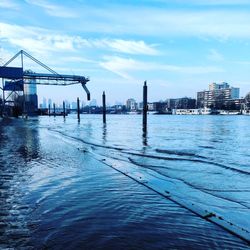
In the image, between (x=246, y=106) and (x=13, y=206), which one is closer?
(x=13, y=206)

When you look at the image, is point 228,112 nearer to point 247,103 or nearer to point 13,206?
point 247,103

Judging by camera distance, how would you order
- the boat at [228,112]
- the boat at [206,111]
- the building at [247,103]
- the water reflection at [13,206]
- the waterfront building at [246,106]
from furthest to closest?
the boat at [206,111] < the boat at [228,112] < the building at [247,103] < the waterfront building at [246,106] < the water reflection at [13,206]

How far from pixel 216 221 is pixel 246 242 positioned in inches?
33.4

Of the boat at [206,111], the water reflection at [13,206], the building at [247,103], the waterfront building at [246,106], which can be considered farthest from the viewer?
the boat at [206,111]

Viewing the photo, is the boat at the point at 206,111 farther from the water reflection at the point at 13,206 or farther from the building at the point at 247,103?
the water reflection at the point at 13,206

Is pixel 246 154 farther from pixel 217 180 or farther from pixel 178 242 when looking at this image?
pixel 178 242

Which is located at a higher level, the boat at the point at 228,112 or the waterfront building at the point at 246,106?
the waterfront building at the point at 246,106

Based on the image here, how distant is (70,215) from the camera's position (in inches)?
209

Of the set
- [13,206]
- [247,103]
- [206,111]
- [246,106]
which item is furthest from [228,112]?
[13,206]

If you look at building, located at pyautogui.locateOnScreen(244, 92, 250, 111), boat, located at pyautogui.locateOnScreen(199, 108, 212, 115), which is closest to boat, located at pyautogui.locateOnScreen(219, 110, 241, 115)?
building, located at pyautogui.locateOnScreen(244, 92, 250, 111)

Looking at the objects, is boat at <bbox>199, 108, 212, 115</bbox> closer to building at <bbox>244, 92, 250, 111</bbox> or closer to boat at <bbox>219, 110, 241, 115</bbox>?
boat at <bbox>219, 110, 241, 115</bbox>

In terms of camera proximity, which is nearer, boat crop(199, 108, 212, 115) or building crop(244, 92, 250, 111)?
building crop(244, 92, 250, 111)

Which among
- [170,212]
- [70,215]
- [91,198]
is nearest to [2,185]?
[91,198]

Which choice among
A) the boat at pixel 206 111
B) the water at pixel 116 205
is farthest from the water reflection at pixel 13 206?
the boat at pixel 206 111
